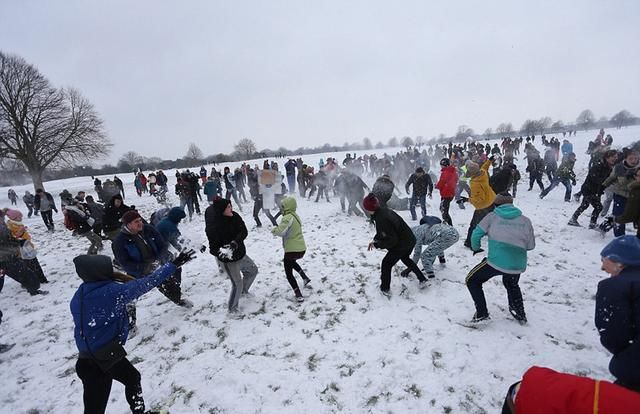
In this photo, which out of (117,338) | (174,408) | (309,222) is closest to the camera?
(117,338)

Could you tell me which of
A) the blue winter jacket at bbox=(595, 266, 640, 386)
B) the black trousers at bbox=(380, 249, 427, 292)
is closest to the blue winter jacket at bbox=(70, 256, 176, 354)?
the black trousers at bbox=(380, 249, 427, 292)

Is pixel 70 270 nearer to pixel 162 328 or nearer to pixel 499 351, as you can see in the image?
pixel 162 328

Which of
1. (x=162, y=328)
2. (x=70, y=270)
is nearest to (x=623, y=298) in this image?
(x=162, y=328)

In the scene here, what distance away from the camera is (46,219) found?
13.0 m

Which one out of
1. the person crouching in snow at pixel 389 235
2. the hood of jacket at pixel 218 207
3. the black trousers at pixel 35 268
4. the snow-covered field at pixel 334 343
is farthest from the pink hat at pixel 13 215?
the person crouching in snow at pixel 389 235

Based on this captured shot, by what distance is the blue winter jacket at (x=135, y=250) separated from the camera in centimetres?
444

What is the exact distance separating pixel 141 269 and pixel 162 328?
1024 mm

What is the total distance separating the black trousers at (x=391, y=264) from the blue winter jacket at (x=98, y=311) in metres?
3.65

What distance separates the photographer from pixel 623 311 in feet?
6.60

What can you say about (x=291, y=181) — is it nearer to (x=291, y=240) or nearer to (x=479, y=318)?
(x=291, y=240)

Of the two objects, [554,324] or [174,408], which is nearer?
[174,408]

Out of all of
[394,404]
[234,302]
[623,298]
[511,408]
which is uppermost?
[623,298]

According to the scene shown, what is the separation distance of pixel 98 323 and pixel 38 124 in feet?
→ 102

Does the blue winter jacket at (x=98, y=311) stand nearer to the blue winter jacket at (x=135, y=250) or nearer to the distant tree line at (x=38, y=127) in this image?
the blue winter jacket at (x=135, y=250)
